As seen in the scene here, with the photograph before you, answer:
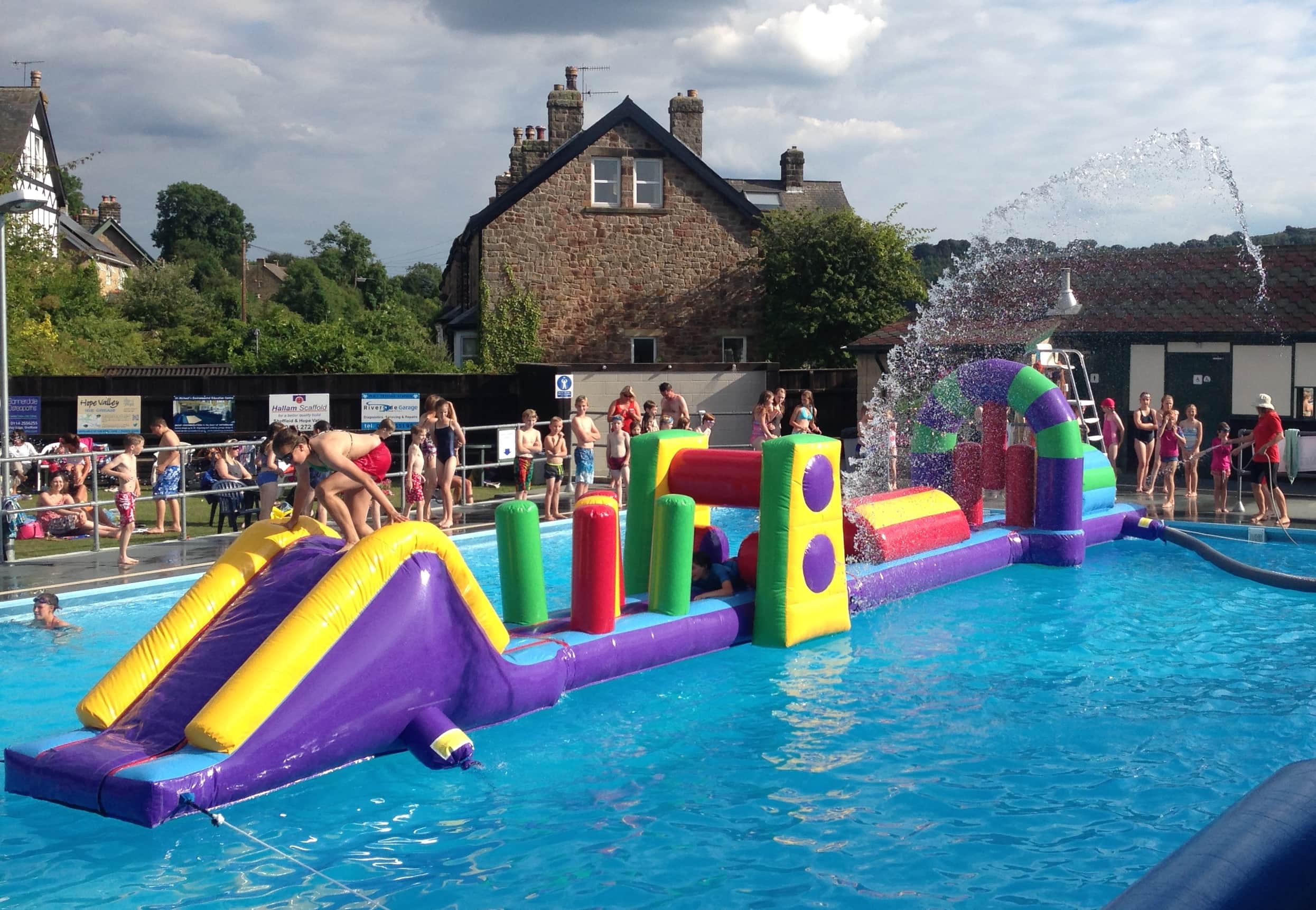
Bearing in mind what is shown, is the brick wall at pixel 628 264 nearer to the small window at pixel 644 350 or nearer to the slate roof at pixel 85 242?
the small window at pixel 644 350

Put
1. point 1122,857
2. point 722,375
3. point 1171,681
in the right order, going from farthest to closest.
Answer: point 722,375
point 1171,681
point 1122,857

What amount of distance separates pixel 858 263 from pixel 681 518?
17979mm

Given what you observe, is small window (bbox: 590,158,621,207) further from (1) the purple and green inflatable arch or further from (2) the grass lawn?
(1) the purple and green inflatable arch

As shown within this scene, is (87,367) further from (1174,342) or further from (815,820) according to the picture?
(815,820)

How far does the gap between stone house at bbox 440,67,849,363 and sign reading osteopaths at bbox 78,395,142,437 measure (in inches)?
337

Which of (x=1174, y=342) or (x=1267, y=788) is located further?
(x=1174, y=342)

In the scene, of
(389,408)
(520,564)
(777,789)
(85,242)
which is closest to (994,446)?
(520,564)

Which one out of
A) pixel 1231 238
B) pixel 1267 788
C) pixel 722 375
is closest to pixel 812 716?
pixel 1267 788

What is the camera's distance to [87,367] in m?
26.3

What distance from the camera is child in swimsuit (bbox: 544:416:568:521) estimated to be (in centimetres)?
1462

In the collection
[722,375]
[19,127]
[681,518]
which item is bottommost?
[681,518]

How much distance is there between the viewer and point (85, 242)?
1914 inches

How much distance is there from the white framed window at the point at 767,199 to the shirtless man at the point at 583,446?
21455 millimetres

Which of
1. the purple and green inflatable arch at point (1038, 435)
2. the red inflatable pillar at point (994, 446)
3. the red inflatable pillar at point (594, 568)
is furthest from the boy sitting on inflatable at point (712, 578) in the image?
the red inflatable pillar at point (994, 446)
